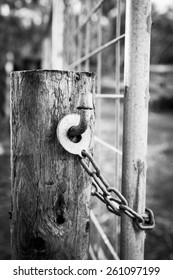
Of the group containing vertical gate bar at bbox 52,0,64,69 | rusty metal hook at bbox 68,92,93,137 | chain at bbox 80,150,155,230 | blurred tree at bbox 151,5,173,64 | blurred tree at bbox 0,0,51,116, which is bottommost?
chain at bbox 80,150,155,230

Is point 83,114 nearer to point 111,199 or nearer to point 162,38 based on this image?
point 111,199

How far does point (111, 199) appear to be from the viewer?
94cm

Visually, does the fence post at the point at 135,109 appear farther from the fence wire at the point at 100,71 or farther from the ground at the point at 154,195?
the ground at the point at 154,195

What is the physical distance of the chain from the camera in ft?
2.91

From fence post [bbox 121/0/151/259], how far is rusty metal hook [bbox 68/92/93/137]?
0.20m

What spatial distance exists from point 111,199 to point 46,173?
21 centimetres

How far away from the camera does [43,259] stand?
942 millimetres

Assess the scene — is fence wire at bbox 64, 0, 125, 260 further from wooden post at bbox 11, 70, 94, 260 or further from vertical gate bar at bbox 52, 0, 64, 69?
vertical gate bar at bbox 52, 0, 64, 69

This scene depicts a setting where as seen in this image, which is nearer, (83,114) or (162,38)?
(83,114)

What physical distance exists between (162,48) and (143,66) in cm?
1730

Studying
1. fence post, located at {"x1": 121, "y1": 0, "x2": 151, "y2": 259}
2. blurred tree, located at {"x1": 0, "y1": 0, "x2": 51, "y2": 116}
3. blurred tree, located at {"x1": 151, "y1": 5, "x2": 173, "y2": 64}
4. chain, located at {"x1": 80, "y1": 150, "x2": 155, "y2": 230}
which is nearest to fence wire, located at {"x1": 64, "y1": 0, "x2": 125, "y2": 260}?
fence post, located at {"x1": 121, "y1": 0, "x2": 151, "y2": 259}

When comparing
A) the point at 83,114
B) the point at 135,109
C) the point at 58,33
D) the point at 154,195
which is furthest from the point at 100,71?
the point at 154,195

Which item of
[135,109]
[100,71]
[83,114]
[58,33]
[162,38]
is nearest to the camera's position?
[83,114]
